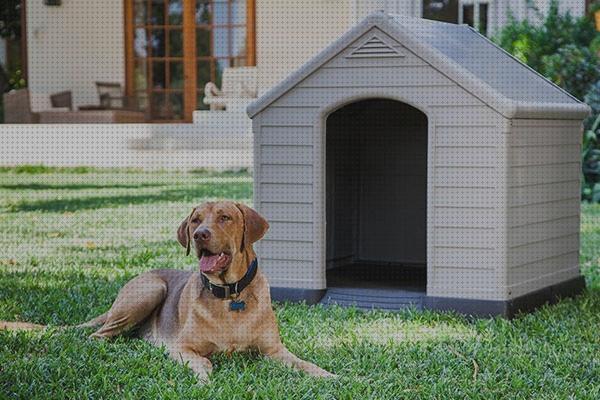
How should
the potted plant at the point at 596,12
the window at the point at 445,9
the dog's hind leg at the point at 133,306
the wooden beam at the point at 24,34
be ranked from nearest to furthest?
the dog's hind leg at the point at 133,306 → the potted plant at the point at 596,12 → the window at the point at 445,9 → the wooden beam at the point at 24,34

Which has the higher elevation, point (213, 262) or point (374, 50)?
point (374, 50)

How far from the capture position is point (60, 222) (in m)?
11.6

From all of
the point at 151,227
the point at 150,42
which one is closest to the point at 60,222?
the point at 151,227

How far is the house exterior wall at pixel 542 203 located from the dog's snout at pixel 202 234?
7.12ft

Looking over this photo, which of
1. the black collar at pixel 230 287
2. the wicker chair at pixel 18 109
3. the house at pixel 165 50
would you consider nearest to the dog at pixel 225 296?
the black collar at pixel 230 287

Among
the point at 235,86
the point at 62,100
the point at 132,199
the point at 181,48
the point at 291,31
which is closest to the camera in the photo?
the point at 132,199

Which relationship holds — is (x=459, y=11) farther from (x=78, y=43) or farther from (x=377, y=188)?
(x=377, y=188)

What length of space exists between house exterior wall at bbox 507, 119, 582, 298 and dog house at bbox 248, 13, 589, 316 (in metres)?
Result: 0.01

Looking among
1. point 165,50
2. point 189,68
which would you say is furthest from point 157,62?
point 189,68

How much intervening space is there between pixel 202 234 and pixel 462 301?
2.11 meters

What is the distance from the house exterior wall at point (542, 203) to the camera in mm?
6625

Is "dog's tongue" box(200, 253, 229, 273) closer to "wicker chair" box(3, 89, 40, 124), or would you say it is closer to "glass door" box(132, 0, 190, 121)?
"wicker chair" box(3, 89, 40, 124)

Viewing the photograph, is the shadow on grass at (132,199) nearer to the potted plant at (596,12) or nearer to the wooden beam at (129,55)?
the potted plant at (596,12)

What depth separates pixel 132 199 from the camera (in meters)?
13.5
